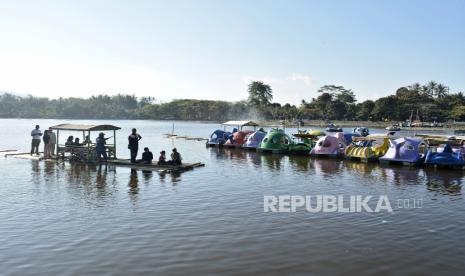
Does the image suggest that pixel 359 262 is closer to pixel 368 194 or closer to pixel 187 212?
pixel 187 212

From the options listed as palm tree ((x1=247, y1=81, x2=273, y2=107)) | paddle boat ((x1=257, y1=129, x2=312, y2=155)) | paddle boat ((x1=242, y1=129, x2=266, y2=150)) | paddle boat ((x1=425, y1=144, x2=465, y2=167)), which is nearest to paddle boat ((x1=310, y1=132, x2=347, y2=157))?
paddle boat ((x1=257, y1=129, x2=312, y2=155))

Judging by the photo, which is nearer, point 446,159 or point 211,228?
point 211,228

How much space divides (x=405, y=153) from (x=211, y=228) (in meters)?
21.1

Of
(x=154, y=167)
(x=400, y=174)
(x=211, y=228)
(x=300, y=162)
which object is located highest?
(x=154, y=167)

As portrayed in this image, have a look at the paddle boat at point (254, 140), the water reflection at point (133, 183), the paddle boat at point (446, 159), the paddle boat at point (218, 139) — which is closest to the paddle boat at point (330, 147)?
the paddle boat at point (254, 140)

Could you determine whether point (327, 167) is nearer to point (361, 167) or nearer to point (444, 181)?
point (361, 167)

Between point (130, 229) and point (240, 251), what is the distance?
384 cm

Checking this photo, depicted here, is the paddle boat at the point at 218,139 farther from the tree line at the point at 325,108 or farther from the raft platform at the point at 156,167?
the tree line at the point at 325,108

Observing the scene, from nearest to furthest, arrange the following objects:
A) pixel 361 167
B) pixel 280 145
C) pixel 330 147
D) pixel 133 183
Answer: pixel 133 183
pixel 361 167
pixel 330 147
pixel 280 145

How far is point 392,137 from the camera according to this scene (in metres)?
34.3

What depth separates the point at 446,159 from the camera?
2900cm

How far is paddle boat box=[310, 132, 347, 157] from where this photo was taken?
117 ft

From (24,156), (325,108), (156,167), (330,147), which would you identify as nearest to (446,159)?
(330,147)

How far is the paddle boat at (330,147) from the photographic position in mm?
35625
